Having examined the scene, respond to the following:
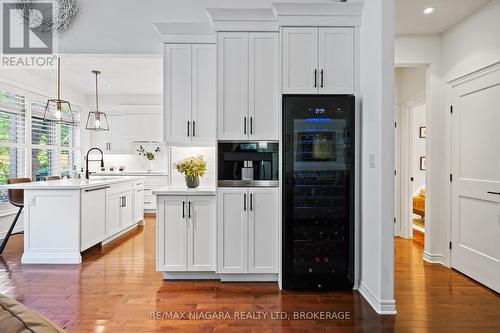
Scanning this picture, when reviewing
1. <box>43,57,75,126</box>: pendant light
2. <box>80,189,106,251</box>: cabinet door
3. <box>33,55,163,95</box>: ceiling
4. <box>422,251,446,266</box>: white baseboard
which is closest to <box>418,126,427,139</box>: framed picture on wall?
<box>422,251,446,266</box>: white baseboard

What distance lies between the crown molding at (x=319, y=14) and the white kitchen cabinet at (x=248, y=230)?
5.47 feet

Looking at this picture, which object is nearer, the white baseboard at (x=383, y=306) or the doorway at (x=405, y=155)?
the white baseboard at (x=383, y=306)

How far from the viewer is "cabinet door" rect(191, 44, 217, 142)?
331 centimetres

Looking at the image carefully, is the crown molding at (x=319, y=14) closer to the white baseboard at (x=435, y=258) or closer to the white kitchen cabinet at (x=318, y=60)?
the white kitchen cabinet at (x=318, y=60)

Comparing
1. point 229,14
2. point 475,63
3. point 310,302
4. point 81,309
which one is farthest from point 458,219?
point 81,309

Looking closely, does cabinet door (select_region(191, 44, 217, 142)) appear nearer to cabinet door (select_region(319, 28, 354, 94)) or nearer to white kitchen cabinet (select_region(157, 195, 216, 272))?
white kitchen cabinet (select_region(157, 195, 216, 272))

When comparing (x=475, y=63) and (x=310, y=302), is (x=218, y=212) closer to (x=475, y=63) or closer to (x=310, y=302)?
(x=310, y=302)

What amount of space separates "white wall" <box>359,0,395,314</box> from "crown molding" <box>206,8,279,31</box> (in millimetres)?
932

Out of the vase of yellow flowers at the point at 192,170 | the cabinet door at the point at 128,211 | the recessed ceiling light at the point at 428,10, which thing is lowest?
the cabinet door at the point at 128,211

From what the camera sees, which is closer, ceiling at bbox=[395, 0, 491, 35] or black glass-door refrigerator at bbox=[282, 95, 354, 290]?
black glass-door refrigerator at bbox=[282, 95, 354, 290]

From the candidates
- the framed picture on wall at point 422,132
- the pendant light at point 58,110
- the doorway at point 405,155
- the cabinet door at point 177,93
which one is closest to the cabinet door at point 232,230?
the cabinet door at point 177,93

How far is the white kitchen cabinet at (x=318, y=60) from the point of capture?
3.01 m

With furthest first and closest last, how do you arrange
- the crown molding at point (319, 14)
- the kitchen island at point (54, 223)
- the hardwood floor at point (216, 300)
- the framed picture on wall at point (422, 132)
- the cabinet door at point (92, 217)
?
the framed picture on wall at point (422, 132)
the cabinet door at point (92, 217)
the kitchen island at point (54, 223)
the crown molding at point (319, 14)
the hardwood floor at point (216, 300)

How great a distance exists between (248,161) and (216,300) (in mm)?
1363
